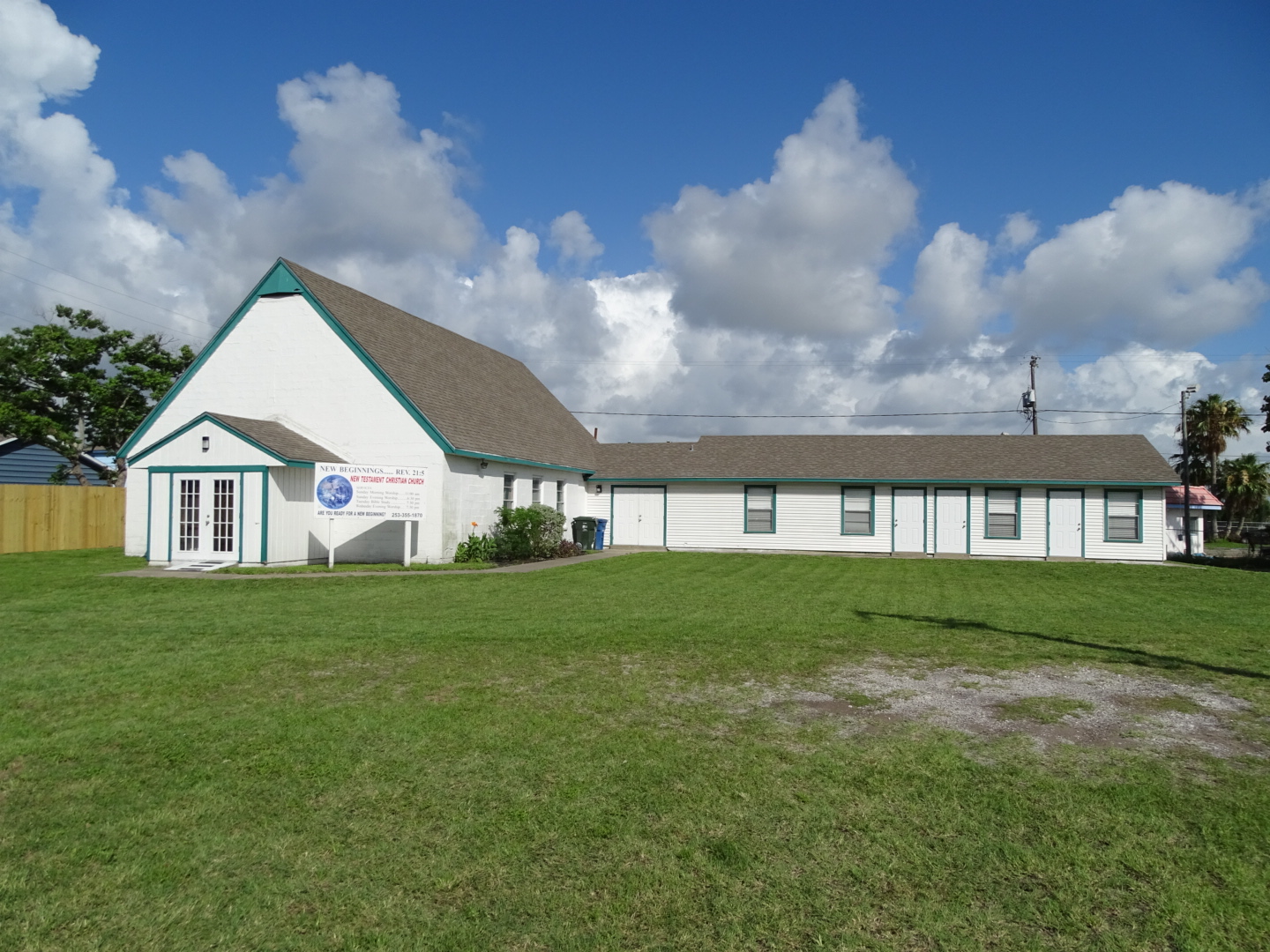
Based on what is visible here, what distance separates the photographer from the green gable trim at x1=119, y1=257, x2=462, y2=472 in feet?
68.3

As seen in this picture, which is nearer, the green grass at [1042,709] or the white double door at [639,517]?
the green grass at [1042,709]

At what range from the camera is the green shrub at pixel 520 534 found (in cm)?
2230

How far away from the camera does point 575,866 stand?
4.06 metres

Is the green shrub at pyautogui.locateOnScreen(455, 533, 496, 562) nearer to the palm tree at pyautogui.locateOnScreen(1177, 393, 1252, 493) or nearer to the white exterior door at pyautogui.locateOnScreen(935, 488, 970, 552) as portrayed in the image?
the white exterior door at pyautogui.locateOnScreen(935, 488, 970, 552)

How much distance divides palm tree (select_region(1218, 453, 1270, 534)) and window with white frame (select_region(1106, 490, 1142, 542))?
3103cm

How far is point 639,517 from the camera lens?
3014cm

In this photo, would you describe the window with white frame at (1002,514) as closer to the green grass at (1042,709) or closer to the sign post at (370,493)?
the sign post at (370,493)

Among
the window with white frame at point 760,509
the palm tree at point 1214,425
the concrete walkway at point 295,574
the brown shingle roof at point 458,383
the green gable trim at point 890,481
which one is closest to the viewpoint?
the concrete walkway at point 295,574

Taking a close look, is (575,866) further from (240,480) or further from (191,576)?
(240,480)

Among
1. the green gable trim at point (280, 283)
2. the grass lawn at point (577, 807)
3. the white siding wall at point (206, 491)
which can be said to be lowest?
the grass lawn at point (577, 807)

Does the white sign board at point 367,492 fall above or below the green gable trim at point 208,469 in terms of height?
below

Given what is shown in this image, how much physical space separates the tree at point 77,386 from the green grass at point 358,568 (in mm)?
17639

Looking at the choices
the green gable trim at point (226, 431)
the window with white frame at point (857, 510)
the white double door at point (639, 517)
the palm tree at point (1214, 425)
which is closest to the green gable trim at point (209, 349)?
the green gable trim at point (226, 431)

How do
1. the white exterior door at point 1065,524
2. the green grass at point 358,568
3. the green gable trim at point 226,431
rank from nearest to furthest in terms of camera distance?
the green grass at point 358,568
the green gable trim at point 226,431
the white exterior door at point 1065,524
